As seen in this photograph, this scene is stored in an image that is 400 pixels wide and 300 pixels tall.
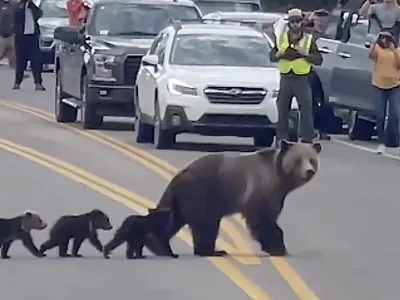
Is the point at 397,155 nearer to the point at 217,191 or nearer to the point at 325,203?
the point at 325,203

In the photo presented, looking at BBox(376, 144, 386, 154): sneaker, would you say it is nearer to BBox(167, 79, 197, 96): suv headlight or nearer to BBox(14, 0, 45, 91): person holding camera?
BBox(167, 79, 197, 96): suv headlight

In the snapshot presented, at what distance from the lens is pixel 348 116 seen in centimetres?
2461

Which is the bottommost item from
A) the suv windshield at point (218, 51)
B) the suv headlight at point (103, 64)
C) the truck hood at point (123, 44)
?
the suv headlight at point (103, 64)

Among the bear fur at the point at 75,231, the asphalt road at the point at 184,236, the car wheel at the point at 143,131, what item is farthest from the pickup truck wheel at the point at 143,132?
the bear fur at the point at 75,231

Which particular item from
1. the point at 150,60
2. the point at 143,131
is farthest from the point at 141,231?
the point at 143,131

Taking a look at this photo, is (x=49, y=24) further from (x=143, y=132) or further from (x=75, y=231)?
(x=75, y=231)

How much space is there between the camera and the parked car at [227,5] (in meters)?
38.2

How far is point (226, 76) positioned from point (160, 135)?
1.20 m

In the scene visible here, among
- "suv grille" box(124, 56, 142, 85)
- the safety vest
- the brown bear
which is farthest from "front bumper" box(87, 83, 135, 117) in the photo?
the brown bear

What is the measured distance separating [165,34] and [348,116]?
3672 mm

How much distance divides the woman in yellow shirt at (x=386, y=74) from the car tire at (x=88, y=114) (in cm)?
472

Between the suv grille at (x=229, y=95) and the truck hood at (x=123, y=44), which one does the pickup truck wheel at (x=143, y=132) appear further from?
the truck hood at (x=123, y=44)

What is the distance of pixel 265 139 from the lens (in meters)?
21.9

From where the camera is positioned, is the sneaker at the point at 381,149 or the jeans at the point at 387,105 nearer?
the jeans at the point at 387,105
